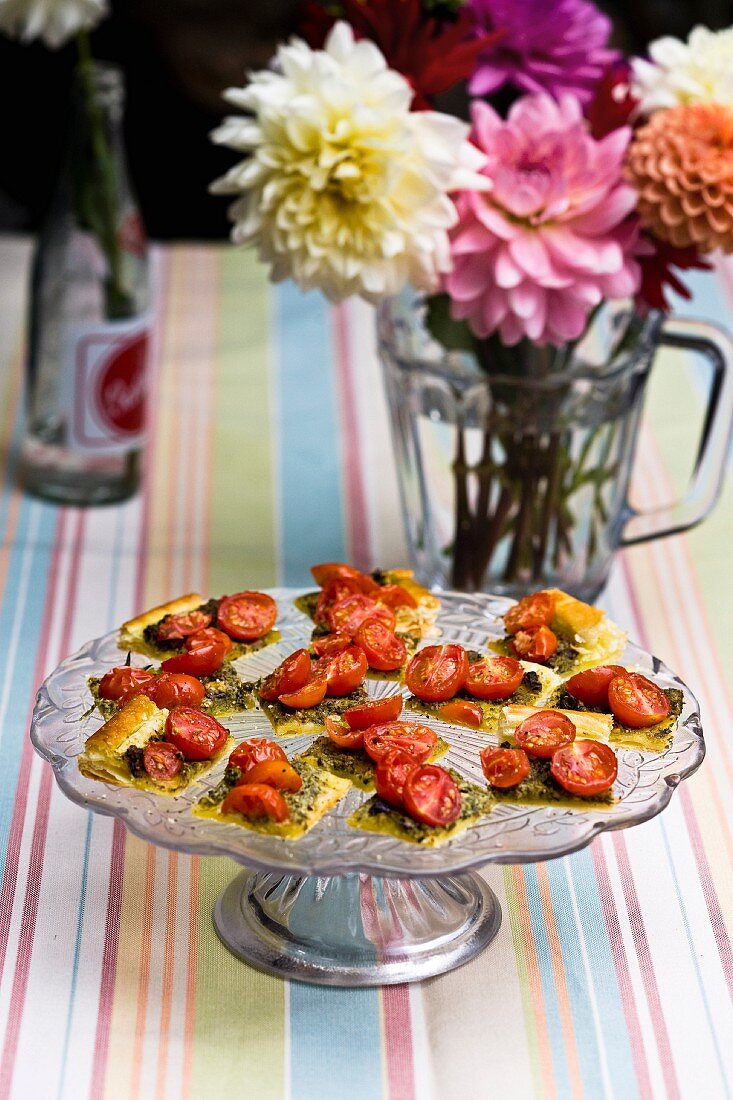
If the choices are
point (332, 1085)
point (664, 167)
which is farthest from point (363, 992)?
point (664, 167)

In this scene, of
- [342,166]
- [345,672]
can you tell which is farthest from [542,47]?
[345,672]

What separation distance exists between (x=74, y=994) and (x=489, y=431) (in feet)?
1.64

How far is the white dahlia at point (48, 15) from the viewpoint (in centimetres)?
116

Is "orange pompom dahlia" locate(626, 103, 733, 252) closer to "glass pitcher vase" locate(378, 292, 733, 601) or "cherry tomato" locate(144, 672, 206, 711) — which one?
"glass pitcher vase" locate(378, 292, 733, 601)

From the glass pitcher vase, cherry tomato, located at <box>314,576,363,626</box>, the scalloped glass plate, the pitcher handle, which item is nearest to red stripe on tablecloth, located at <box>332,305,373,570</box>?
the glass pitcher vase

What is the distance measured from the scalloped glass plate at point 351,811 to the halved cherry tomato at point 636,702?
1 centimetres

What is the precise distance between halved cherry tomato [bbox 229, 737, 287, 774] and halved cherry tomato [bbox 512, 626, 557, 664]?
0.17m

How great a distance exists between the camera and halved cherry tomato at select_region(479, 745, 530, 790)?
2.36 ft

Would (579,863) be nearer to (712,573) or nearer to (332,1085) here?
(332,1085)

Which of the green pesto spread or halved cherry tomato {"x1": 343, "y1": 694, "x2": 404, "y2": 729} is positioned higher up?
halved cherry tomato {"x1": 343, "y1": 694, "x2": 404, "y2": 729}

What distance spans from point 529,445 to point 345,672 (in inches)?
13.5

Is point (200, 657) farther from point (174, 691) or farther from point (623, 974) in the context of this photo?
point (623, 974)

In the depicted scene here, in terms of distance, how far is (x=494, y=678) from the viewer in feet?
2.63

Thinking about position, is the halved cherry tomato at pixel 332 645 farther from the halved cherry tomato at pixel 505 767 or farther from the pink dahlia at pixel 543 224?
the pink dahlia at pixel 543 224
